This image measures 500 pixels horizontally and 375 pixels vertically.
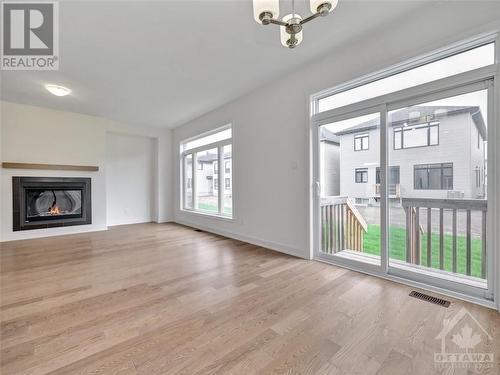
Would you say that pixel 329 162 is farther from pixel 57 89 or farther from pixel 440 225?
pixel 57 89

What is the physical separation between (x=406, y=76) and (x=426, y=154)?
862 mm

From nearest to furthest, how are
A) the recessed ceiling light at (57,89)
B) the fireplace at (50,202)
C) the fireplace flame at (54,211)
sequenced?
the recessed ceiling light at (57,89) → the fireplace at (50,202) → the fireplace flame at (54,211)

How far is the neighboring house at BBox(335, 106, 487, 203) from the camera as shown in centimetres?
211

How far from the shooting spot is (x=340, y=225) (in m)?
3.18

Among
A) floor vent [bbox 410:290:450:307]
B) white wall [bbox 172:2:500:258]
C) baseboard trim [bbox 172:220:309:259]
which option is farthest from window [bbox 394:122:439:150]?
baseboard trim [bbox 172:220:309:259]

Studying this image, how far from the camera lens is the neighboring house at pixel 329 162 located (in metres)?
3.12

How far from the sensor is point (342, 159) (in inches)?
121

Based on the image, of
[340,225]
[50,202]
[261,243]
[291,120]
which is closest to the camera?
[340,225]

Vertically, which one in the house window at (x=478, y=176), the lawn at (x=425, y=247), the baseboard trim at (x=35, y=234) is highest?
the house window at (x=478, y=176)

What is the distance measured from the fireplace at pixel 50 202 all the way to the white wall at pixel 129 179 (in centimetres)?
67

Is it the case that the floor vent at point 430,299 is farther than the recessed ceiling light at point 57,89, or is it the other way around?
the recessed ceiling light at point 57,89

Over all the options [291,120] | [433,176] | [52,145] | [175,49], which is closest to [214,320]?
[433,176]

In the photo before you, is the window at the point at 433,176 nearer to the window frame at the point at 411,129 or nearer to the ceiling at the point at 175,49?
the window frame at the point at 411,129

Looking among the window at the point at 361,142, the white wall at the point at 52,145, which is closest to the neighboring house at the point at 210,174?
the white wall at the point at 52,145
